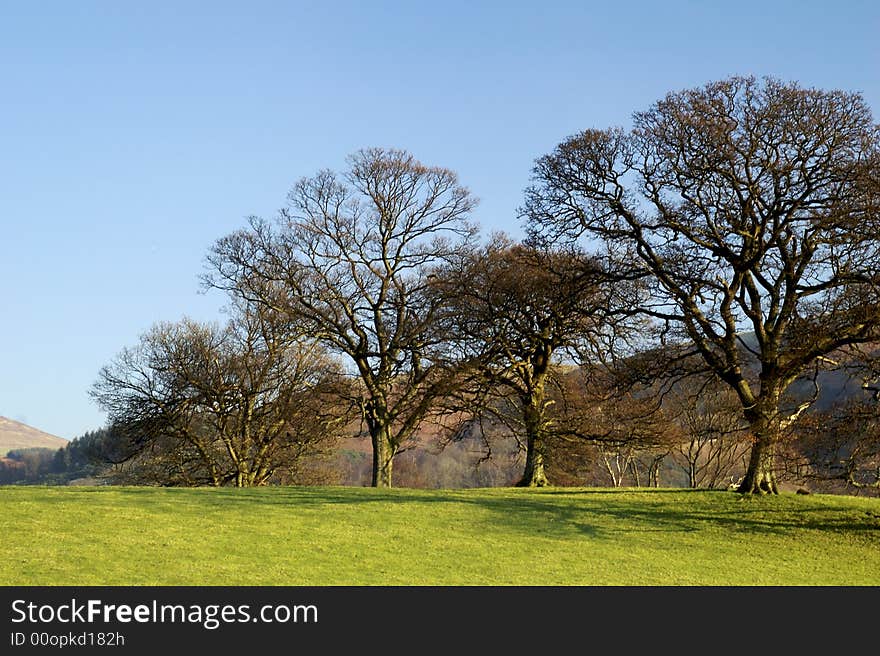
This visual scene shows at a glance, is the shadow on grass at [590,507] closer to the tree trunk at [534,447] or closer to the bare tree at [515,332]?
the tree trunk at [534,447]

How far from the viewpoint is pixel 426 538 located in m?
23.4

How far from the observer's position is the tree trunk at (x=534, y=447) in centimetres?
3878

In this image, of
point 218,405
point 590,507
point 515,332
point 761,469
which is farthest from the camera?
point 218,405

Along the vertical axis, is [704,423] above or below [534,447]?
above

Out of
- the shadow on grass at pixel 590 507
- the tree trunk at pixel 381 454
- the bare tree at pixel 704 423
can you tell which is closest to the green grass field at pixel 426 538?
the shadow on grass at pixel 590 507

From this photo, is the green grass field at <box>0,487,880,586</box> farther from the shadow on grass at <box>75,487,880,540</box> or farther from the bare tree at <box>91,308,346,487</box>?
the bare tree at <box>91,308,346,487</box>

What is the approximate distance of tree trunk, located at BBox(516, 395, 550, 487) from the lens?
38781 millimetres

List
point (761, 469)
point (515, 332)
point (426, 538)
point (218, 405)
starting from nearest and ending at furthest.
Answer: point (426, 538)
point (761, 469)
point (515, 332)
point (218, 405)

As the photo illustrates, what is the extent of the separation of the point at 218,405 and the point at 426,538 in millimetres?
27933

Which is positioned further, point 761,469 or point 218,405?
point 218,405

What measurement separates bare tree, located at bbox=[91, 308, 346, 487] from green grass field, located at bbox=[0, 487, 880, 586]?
1478cm

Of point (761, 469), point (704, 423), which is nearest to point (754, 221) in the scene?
point (761, 469)

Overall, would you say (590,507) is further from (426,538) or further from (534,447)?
(426,538)
